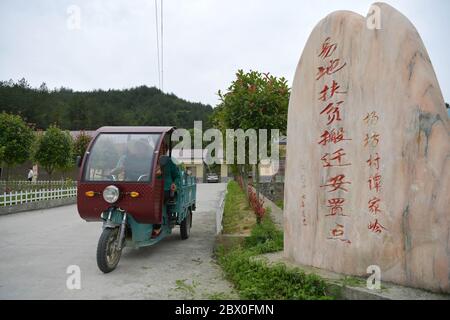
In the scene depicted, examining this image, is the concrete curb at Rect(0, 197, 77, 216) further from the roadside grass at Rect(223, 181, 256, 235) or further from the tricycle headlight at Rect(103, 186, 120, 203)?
the tricycle headlight at Rect(103, 186, 120, 203)

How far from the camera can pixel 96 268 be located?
6.40m

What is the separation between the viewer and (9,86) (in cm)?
6059

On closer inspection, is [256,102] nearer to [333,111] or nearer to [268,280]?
[333,111]

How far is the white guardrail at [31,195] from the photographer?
14.4 m

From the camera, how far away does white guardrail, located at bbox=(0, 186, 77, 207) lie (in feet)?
47.2

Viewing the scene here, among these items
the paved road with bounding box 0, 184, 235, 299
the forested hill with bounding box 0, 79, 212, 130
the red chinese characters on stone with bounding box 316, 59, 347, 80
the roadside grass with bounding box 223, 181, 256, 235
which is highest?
the forested hill with bounding box 0, 79, 212, 130

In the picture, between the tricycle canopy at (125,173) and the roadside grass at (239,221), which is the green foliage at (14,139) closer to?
the roadside grass at (239,221)

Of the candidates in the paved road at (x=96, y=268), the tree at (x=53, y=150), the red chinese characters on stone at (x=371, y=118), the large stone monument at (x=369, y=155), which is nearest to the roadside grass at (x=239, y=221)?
the paved road at (x=96, y=268)

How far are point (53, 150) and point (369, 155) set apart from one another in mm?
23747

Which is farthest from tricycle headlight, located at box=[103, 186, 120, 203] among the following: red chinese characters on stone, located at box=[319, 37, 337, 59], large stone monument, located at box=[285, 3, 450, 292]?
red chinese characters on stone, located at box=[319, 37, 337, 59]

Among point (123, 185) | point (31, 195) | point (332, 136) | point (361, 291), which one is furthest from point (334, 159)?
point (31, 195)

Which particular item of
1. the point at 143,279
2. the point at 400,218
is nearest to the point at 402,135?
the point at 400,218

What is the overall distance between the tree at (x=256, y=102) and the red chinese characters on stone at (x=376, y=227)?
4.51 m

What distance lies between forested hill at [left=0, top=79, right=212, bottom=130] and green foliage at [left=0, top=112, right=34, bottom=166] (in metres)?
33.3
